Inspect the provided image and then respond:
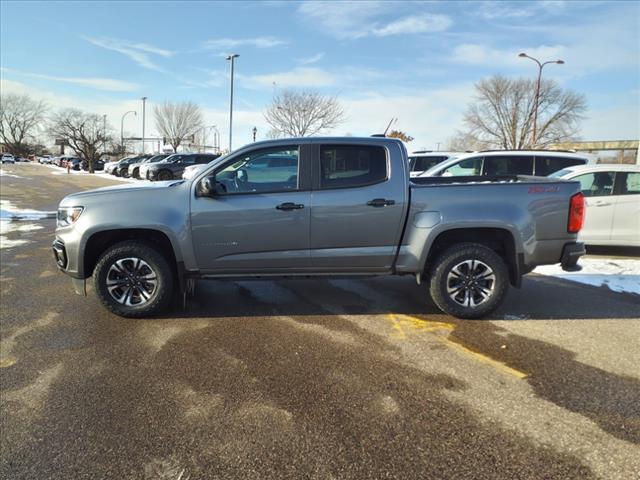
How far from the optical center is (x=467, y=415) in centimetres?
295

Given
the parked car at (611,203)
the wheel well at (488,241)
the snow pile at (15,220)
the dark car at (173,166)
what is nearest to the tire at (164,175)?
the dark car at (173,166)

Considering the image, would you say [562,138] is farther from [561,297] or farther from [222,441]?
[222,441]

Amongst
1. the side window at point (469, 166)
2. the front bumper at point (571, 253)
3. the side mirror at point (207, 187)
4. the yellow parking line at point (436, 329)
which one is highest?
the side window at point (469, 166)

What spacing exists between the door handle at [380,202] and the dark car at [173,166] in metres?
22.9

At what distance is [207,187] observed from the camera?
4391mm

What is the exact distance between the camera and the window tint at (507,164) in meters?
9.88

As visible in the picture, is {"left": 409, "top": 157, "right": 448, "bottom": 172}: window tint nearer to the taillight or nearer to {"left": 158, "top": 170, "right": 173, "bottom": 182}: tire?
the taillight

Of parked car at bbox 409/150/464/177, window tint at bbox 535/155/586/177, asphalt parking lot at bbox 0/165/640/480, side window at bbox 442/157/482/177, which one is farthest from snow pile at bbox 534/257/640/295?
parked car at bbox 409/150/464/177

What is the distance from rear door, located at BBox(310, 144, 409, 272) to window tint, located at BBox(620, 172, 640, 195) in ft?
17.5

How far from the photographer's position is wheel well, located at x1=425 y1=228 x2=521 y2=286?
4660 millimetres

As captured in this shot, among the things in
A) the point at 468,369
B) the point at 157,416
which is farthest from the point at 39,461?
the point at 468,369

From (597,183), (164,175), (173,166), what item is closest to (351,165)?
(597,183)

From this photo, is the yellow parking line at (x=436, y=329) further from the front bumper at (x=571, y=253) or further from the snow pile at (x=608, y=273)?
the snow pile at (x=608, y=273)

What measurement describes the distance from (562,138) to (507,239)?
53701mm
